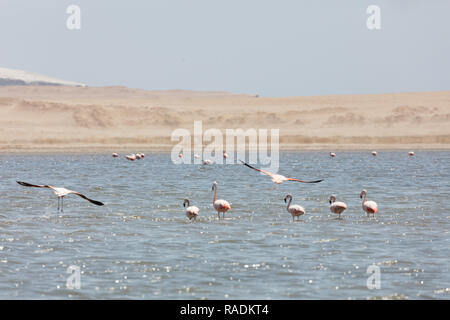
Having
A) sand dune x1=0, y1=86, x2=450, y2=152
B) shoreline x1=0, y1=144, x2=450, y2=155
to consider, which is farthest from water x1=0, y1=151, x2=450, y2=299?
sand dune x1=0, y1=86, x2=450, y2=152

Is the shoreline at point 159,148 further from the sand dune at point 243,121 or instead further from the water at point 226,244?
the water at point 226,244

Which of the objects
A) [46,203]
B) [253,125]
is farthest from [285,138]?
[46,203]

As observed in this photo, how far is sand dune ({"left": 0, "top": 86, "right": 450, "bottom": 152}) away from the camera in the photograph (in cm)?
7294

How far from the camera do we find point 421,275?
13.9 metres

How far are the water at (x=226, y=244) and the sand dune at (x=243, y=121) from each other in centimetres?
4045

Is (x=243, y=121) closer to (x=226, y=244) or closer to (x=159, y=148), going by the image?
(x=159, y=148)

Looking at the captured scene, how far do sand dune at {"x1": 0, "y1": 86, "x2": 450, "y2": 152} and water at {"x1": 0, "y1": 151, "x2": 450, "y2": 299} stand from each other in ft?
133

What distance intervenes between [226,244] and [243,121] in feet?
248

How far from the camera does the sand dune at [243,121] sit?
7294 cm

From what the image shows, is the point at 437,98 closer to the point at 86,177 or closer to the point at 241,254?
the point at 86,177

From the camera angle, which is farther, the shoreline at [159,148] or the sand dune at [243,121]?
the sand dune at [243,121]

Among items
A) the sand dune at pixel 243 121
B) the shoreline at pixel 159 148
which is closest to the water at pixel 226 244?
the shoreline at pixel 159 148

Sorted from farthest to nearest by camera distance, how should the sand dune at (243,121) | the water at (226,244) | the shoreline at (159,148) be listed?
the sand dune at (243,121) < the shoreline at (159,148) < the water at (226,244)
